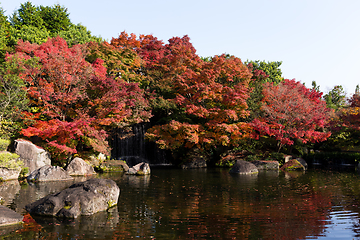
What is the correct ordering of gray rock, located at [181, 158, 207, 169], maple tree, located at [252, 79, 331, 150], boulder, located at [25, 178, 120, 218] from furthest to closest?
gray rock, located at [181, 158, 207, 169]
maple tree, located at [252, 79, 331, 150]
boulder, located at [25, 178, 120, 218]

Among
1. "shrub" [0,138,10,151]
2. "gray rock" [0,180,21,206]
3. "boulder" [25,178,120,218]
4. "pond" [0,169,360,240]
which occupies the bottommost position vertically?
"pond" [0,169,360,240]

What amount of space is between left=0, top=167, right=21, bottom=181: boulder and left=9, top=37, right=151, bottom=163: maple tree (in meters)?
A: 3.16

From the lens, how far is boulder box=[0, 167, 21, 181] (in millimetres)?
19547

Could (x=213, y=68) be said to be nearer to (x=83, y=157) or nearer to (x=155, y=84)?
(x=155, y=84)

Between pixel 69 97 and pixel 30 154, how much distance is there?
531cm

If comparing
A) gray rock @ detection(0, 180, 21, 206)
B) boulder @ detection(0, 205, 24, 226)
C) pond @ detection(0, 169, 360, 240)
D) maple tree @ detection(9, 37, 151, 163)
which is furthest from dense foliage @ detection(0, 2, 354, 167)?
boulder @ detection(0, 205, 24, 226)

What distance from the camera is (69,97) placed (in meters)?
24.4

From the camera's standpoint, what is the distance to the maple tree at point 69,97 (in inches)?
932

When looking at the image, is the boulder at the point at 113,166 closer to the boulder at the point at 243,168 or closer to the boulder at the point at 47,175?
the boulder at the point at 47,175

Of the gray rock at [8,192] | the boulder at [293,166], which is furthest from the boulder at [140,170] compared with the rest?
the boulder at [293,166]

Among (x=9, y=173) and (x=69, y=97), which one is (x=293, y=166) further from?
(x=9, y=173)

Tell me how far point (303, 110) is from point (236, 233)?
25.3 m

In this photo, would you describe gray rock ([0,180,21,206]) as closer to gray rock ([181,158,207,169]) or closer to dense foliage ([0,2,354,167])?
dense foliage ([0,2,354,167])

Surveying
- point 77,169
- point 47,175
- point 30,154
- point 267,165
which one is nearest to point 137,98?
point 77,169
